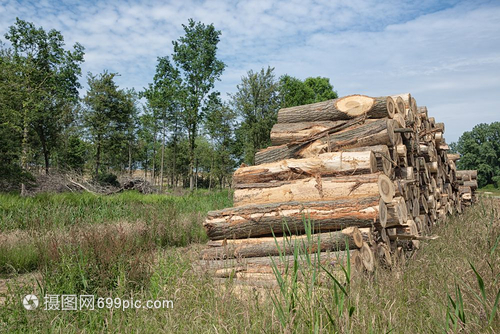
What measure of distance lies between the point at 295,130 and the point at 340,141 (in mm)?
1167

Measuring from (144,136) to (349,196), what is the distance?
42.9 meters

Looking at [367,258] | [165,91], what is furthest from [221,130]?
[367,258]

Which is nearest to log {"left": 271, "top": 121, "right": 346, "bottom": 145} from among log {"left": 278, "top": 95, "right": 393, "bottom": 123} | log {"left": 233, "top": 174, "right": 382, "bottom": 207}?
log {"left": 278, "top": 95, "right": 393, "bottom": 123}

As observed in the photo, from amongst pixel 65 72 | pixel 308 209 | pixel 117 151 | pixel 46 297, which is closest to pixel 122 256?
pixel 46 297

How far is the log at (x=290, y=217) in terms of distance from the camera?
184 inches

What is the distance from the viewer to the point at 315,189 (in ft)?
17.8

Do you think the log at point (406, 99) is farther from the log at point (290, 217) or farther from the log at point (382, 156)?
the log at point (290, 217)

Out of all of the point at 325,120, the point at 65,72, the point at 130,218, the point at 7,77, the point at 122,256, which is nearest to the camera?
the point at 122,256

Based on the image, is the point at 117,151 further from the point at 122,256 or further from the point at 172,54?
the point at 122,256

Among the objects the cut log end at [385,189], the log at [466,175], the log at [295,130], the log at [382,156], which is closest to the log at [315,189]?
the cut log end at [385,189]

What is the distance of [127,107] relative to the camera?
3300 cm

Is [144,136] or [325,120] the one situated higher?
[144,136]

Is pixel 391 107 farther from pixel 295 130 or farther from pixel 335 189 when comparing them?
pixel 335 189

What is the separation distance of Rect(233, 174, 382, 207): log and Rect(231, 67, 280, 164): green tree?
21565mm
